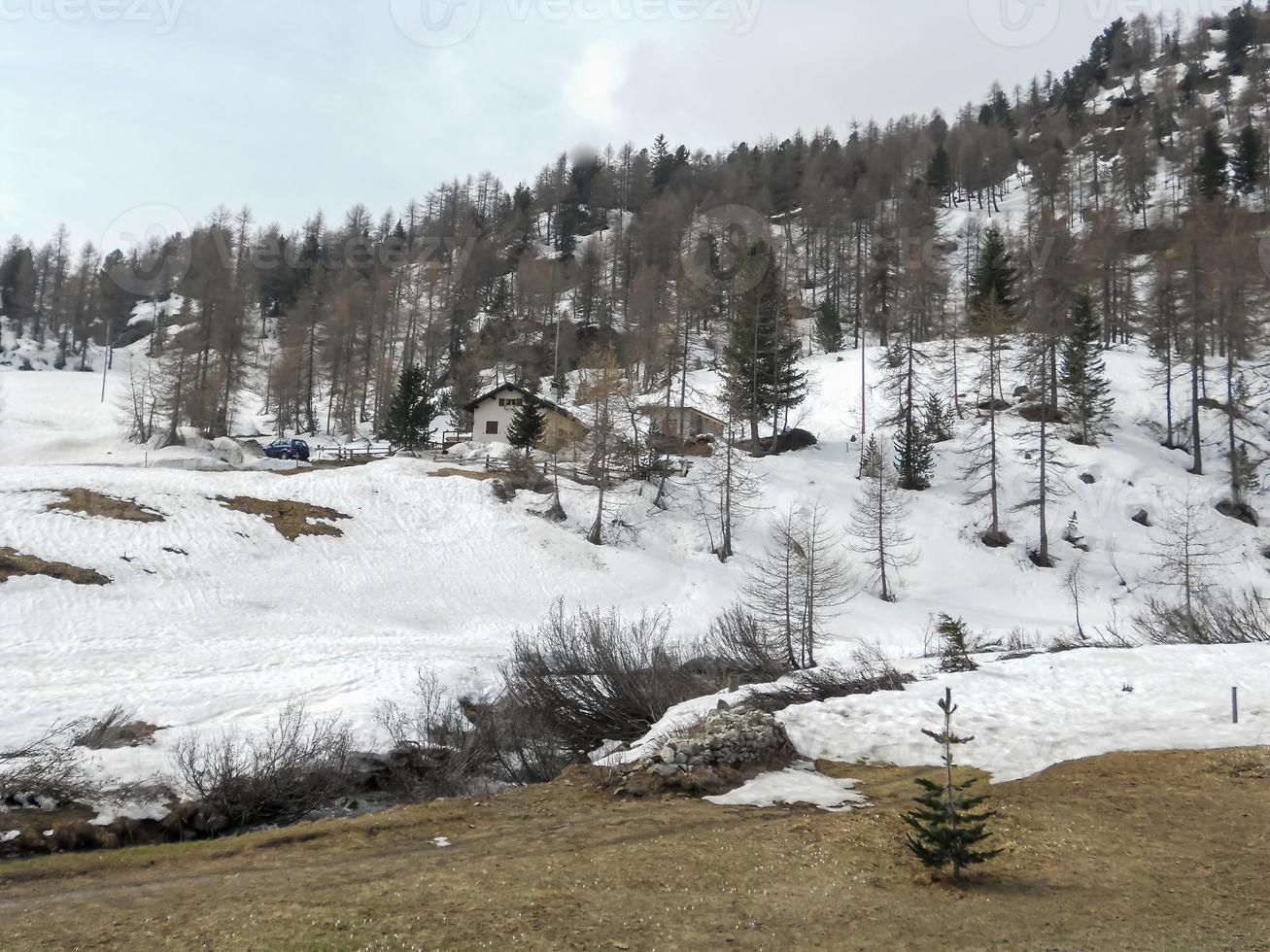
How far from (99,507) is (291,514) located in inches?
264

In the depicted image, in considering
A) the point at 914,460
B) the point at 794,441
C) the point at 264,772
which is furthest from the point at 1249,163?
the point at 264,772

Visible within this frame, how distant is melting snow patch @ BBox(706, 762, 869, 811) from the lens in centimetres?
1001

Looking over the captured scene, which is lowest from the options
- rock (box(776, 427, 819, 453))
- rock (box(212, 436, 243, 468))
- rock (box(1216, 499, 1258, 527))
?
rock (box(1216, 499, 1258, 527))

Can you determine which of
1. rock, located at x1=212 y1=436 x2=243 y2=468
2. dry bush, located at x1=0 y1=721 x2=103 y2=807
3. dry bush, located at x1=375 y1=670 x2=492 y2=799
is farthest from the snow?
rock, located at x1=212 y1=436 x2=243 y2=468

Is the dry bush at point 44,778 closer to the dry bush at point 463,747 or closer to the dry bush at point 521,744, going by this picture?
the dry bush at point 463,747

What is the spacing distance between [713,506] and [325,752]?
27.4 metres

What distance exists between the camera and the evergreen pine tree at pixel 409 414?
46719 millimetres

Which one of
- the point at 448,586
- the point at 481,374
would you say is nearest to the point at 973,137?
the point at 481,374

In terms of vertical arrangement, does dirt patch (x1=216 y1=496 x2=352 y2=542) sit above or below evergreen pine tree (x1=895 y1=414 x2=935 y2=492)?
below

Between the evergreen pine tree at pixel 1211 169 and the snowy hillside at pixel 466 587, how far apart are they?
43.7 m

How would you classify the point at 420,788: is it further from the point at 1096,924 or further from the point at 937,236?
the point at 937,236

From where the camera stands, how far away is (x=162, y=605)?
22.4 m

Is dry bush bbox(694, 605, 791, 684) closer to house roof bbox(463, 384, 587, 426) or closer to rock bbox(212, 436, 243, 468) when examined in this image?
house roof bbox(463, 384, 587, 426)

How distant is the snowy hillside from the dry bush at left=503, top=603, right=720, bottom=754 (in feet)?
7.13
